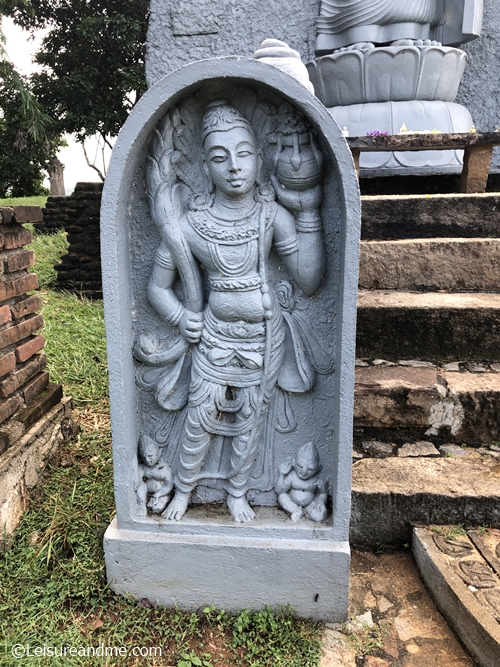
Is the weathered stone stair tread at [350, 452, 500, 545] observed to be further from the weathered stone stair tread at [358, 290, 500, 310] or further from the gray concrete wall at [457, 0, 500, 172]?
the gray concrete wall at [457, 0, 500, 172]

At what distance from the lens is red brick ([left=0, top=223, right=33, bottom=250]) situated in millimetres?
2398

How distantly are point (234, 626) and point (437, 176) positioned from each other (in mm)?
4321

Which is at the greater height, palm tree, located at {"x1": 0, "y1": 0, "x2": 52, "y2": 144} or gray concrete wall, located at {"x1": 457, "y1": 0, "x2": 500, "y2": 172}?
palm tree, located at {"x1": 0, "y1": 0, "x2": 52, "y2": 144}

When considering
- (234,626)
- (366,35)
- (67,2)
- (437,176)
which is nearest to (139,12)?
(67,2)

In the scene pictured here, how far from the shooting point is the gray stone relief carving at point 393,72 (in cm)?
471

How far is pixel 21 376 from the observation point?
2.57 meters

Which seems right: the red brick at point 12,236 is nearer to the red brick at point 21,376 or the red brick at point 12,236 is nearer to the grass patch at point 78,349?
the red brick at point 21,376

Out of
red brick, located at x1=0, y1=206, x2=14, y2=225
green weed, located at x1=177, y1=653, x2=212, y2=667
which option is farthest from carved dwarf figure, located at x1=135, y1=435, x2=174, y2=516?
red brick, located at x1=0, y1=206, x2=14, y2=225

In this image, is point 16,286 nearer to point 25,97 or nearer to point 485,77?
point 485,77

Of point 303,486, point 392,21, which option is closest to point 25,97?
point 392,21

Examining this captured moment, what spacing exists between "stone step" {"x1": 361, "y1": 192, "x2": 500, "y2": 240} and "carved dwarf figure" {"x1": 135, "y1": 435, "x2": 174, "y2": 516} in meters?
2.24

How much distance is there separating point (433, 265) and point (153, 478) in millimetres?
2130

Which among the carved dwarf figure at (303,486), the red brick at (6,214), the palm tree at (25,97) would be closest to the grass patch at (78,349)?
the red brick at (6,214)

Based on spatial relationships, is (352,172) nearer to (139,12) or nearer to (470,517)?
(470,517)
